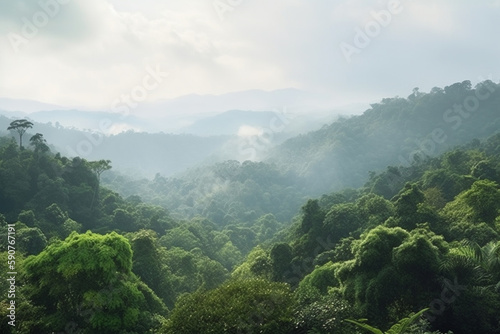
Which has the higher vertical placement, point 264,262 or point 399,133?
point 399,133

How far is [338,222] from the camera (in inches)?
1308

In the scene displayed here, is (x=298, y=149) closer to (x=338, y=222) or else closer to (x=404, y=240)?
(x=338, y=222)

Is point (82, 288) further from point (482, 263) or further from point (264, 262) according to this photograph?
point (264, 262)

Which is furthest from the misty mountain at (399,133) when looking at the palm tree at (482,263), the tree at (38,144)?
the palm tree at (482,263)

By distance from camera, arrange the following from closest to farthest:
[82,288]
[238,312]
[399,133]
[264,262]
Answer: [238,312] < [82,288] < [264,262] < [399,133]

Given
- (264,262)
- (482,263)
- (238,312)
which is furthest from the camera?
(264,262)

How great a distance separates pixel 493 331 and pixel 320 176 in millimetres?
105472

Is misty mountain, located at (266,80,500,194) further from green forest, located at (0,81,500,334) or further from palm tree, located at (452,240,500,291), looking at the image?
palm tree, located at (452,240,500,291)

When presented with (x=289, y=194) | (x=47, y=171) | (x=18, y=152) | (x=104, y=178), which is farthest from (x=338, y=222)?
(x=104, y=178)

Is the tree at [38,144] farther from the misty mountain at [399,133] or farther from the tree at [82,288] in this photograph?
the misty mountain at [399,133]
